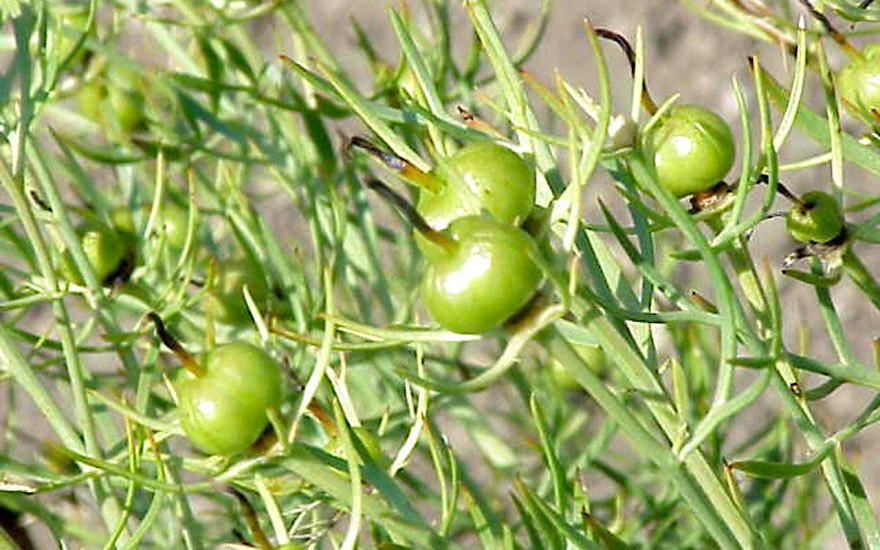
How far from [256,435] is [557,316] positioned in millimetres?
144

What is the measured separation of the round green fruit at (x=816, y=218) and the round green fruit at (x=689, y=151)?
0.05 metres

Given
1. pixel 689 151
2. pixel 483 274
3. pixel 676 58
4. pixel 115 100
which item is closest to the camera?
pixel 483 274

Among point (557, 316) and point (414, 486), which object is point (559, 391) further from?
point (557, 316)

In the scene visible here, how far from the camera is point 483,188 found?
16.9 inches

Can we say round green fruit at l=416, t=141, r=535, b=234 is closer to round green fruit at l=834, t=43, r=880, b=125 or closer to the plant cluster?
the plant cluster

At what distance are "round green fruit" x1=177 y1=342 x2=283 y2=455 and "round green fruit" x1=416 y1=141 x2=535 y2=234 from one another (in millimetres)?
103

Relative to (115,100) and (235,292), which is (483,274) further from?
(115,100)

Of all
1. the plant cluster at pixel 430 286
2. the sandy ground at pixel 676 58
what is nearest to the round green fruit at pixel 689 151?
the plant cluster at pixel 430 286

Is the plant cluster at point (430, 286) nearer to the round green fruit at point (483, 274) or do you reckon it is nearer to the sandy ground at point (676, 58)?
the round green fruit at point (483, 274)

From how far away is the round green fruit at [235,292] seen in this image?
31.7 inches

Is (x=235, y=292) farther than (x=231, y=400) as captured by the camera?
Yes

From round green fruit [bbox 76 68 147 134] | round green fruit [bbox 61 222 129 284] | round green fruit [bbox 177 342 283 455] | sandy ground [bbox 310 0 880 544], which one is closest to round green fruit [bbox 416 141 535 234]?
round green fruit [bbox 177 342 283 455]

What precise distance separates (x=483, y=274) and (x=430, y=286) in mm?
22

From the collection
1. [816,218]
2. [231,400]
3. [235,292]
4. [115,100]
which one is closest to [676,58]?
[115,100]
